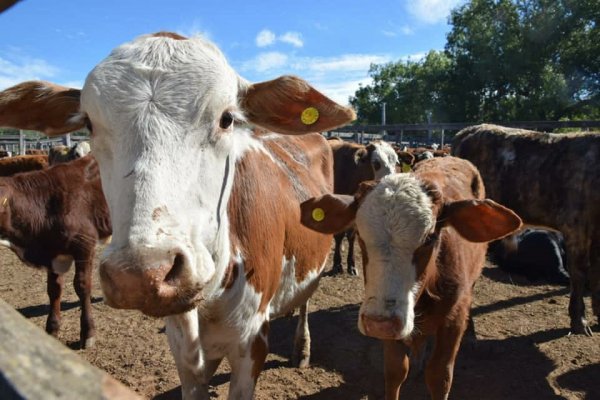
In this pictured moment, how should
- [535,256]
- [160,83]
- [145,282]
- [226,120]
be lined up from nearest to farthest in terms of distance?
[145,282]
[160,83]
[226,120]
[535,256]

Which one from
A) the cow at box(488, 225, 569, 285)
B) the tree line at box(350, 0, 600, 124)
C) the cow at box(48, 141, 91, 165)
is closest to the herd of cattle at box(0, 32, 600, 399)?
the cow at box(488, 225, 569, 285)

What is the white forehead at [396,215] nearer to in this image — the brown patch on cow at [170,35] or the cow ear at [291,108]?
the cow ear at [291,108]

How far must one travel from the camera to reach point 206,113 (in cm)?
172

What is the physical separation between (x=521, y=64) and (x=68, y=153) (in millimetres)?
31062

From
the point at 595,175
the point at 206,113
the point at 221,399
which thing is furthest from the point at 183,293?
the point at 595,175

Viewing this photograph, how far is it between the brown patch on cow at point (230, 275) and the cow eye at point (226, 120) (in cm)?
75

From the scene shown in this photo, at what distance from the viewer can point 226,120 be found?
1.84 metres

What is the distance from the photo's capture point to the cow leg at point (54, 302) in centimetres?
468

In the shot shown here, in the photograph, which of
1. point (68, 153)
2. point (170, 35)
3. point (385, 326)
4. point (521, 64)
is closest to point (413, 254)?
point (385, 326)

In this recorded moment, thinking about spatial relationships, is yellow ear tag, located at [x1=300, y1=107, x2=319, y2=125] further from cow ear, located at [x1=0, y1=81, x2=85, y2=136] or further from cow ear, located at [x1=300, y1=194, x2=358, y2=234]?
cow ear, located at [x1=0, y1=81, x2=85, y2=136]

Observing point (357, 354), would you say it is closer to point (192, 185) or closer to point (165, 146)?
point (192, 185)

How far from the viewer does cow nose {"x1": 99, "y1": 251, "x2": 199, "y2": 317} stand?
130 cm

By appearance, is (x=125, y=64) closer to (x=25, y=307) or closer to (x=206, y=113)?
(x=206, y=113)

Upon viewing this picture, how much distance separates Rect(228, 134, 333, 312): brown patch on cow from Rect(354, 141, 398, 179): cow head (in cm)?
485
